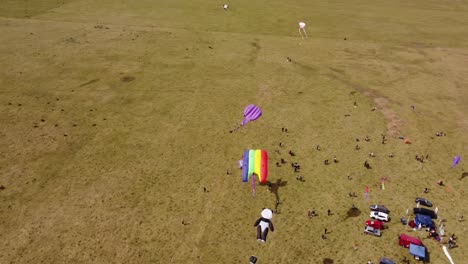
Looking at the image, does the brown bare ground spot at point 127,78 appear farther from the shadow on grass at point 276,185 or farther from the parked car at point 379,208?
the parked car at point 379,208

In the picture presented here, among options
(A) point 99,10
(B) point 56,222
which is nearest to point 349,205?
(B) point 56,222

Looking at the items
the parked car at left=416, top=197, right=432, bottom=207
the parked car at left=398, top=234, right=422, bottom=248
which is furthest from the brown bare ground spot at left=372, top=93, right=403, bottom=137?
the parked car at left=398, top=234, right=422, bottom=248

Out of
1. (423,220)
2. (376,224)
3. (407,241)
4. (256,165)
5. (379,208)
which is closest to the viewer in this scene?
(407,241)

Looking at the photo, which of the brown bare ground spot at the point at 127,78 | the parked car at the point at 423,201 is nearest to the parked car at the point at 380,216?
the parked car at the point at 423,201

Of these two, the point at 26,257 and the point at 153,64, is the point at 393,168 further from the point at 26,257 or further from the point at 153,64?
the point at 153,64

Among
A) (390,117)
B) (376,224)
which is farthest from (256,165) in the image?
(390,117)

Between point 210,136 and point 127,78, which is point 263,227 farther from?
point 127,78

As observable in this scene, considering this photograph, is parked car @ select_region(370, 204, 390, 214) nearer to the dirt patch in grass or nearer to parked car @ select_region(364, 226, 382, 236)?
parked car @ select_region(364, 226, 382, 236)
